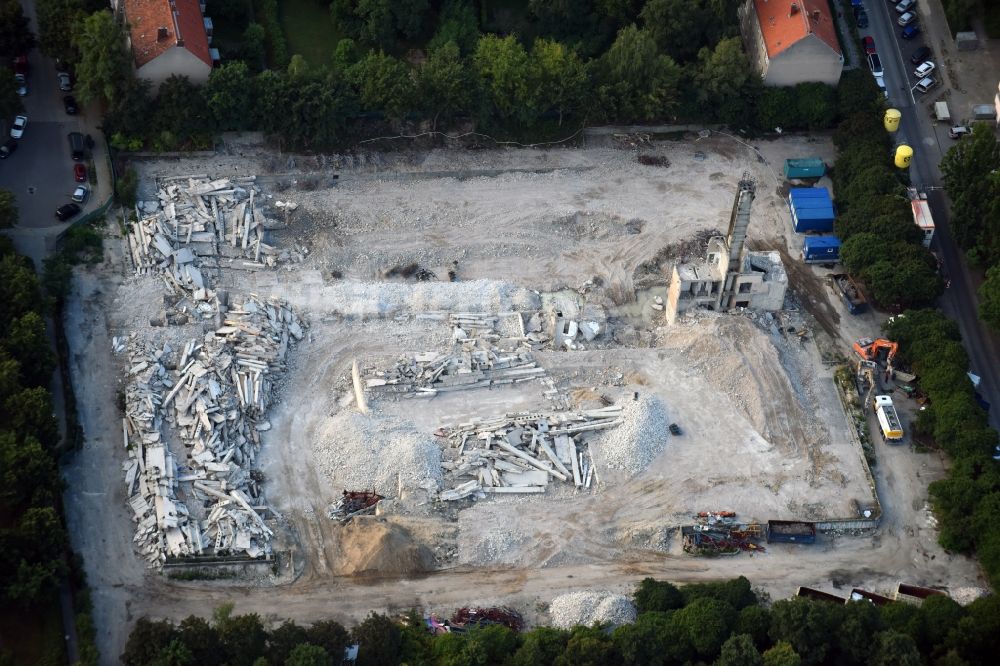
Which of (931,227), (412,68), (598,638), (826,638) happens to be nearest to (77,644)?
(598,638)

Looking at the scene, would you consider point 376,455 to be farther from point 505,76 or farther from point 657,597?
point 505,76

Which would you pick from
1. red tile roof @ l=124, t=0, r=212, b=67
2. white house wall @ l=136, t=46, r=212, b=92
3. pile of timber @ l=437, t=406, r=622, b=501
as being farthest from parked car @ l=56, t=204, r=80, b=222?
pile of timber @ l=437, t=406, r=622, b=501

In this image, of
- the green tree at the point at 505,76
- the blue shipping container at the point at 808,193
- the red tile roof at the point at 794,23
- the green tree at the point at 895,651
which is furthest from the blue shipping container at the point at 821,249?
the green tree at the point at 895,651

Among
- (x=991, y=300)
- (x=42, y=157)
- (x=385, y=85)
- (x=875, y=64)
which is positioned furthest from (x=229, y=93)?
(x=991, y=300)

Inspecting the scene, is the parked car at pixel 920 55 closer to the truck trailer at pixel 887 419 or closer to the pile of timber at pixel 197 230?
the truck trailer at pixel 887 419

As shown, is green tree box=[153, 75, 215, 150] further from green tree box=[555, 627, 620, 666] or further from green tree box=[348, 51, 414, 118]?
green tree box=[555, 627, 620, 666]
